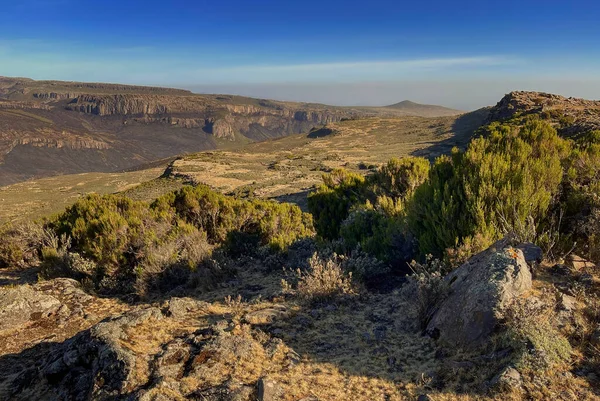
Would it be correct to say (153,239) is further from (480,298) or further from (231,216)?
(480,298)

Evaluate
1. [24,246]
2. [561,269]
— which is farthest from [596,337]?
[24,246]

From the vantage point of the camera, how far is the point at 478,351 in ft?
13.7

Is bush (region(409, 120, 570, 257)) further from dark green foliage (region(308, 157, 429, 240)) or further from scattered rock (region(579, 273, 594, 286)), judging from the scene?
dark green foliage (region(308, 157, 429, 240))

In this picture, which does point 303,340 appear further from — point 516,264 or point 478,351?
point 516,264

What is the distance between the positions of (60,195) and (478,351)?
59.8 meters

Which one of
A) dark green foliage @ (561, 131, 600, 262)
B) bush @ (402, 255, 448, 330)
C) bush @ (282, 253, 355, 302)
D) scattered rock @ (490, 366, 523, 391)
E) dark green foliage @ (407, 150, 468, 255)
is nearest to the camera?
scattered rock @ (490, 366, 523, 391)

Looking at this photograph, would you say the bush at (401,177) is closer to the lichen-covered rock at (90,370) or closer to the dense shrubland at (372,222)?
the dense shrubland at (372,222)

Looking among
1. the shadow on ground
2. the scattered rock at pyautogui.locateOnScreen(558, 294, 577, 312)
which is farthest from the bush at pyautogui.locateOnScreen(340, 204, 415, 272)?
the shadow on ground

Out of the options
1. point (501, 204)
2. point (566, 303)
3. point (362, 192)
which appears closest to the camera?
point (566, 303)

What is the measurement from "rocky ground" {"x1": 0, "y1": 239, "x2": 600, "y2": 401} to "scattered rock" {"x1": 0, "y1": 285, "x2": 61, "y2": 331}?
1.69 feet

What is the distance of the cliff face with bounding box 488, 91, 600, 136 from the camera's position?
2904cm

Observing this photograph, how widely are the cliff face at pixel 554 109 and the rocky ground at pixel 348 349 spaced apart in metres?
23.9

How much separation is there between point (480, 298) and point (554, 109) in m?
41.7

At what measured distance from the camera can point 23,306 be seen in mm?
6891
